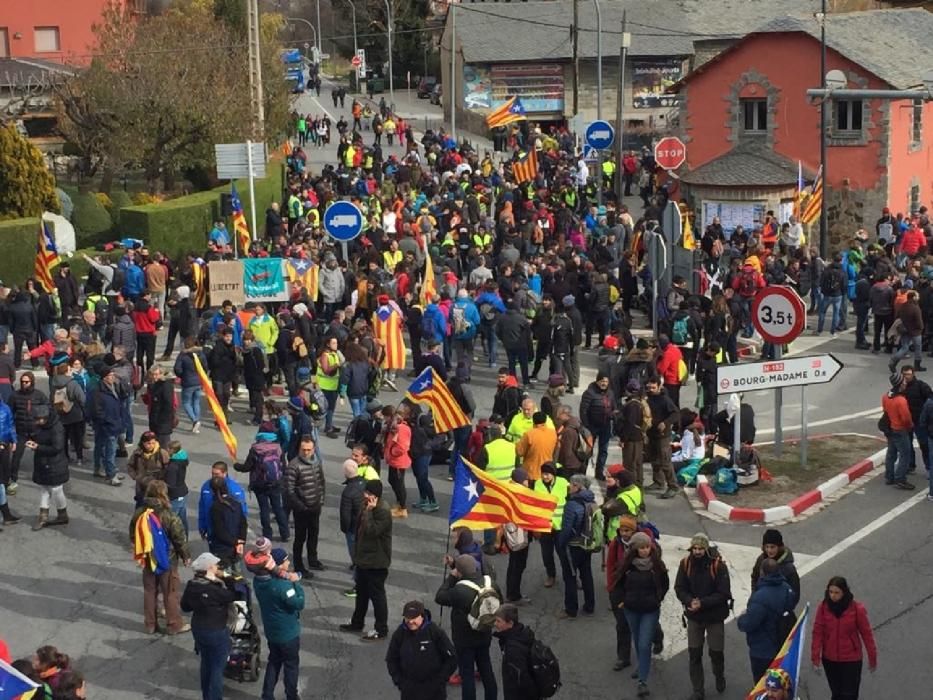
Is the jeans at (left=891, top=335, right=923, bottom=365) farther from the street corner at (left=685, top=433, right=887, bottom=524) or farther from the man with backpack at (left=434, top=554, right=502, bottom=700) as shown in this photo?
the man with backpack at (left=434, top=554, right=502, bottom=700)

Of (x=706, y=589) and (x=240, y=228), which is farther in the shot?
(x=240, y=228)

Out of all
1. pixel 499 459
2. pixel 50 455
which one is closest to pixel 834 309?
pixel 499 459

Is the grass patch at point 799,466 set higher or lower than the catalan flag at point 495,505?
lower

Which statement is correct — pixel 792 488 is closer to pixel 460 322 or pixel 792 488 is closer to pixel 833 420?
pixel 833 420

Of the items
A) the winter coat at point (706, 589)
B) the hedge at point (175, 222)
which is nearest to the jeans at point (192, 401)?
the winter coat at point (706, 589)

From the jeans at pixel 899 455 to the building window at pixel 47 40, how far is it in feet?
160

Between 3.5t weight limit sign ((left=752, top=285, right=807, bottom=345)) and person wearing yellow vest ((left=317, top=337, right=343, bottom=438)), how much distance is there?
5.60 meters

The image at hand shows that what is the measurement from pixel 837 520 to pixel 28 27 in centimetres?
4994

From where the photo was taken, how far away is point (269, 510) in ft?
55.2

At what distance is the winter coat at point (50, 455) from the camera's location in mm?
17250

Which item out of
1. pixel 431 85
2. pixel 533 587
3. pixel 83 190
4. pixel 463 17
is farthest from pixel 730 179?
pixel 431 85

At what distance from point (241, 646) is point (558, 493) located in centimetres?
333

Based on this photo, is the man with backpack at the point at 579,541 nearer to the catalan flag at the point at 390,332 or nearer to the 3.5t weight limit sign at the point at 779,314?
the 3.5t weight limit sign at the point at 779,314

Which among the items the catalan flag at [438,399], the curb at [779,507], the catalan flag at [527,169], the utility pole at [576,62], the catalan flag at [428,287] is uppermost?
the utility pole at [576,62]
